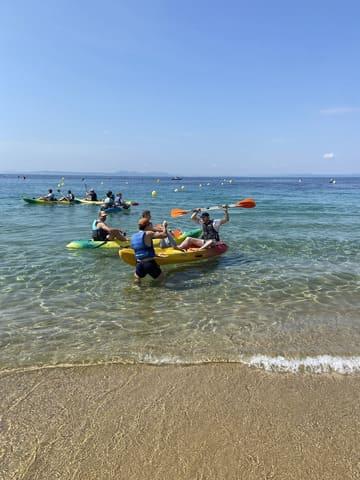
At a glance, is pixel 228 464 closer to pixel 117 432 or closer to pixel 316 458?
pixel 316 458

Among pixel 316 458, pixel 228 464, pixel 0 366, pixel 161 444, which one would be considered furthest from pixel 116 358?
pixel 316 458

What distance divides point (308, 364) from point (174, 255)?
5576 millimetres

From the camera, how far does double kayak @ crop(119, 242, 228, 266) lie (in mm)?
9359

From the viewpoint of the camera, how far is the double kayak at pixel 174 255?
9.36 meters

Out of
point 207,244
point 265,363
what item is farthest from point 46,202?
point 265,363

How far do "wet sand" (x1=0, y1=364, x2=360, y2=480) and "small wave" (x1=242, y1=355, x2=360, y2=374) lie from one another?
0.50 feet

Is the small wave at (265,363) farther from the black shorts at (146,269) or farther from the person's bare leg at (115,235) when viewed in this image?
the person's bare leg at (115,235)

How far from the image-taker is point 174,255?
991 centimetres

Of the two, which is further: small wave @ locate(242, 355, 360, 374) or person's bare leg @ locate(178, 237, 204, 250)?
person's bare leg @ locate(178, 237, 204, 250)

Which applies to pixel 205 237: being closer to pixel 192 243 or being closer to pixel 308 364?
pixel 192 243

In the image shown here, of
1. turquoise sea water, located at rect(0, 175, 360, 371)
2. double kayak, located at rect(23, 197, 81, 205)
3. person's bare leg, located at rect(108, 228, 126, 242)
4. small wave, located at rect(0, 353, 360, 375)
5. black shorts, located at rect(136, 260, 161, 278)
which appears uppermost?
person's bare leg, located at rect(108, 228, 126, 242)

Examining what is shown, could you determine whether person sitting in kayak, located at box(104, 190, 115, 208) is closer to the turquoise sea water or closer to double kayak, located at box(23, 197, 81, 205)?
double kayak, located at box(23, 197, 81, 205)

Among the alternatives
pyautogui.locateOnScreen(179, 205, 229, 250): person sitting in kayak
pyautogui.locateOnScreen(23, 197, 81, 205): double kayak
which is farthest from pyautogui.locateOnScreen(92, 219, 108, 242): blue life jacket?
pyautogui.locateOnScreen(23, 197, 81, 205): double kayak

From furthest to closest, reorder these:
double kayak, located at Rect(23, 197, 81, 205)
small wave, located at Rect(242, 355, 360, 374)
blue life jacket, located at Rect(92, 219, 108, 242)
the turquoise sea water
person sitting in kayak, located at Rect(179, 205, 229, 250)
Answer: double kayak, located at Rect(23, 197, 81, 205), blue life jacket, located at Rect(92, 219, 108, 242), person sitting in kayak, located at Rect(179, 205, 229, 250), the turquoise sea water, small wave, located at Rect(242, 355, 360, 374)
